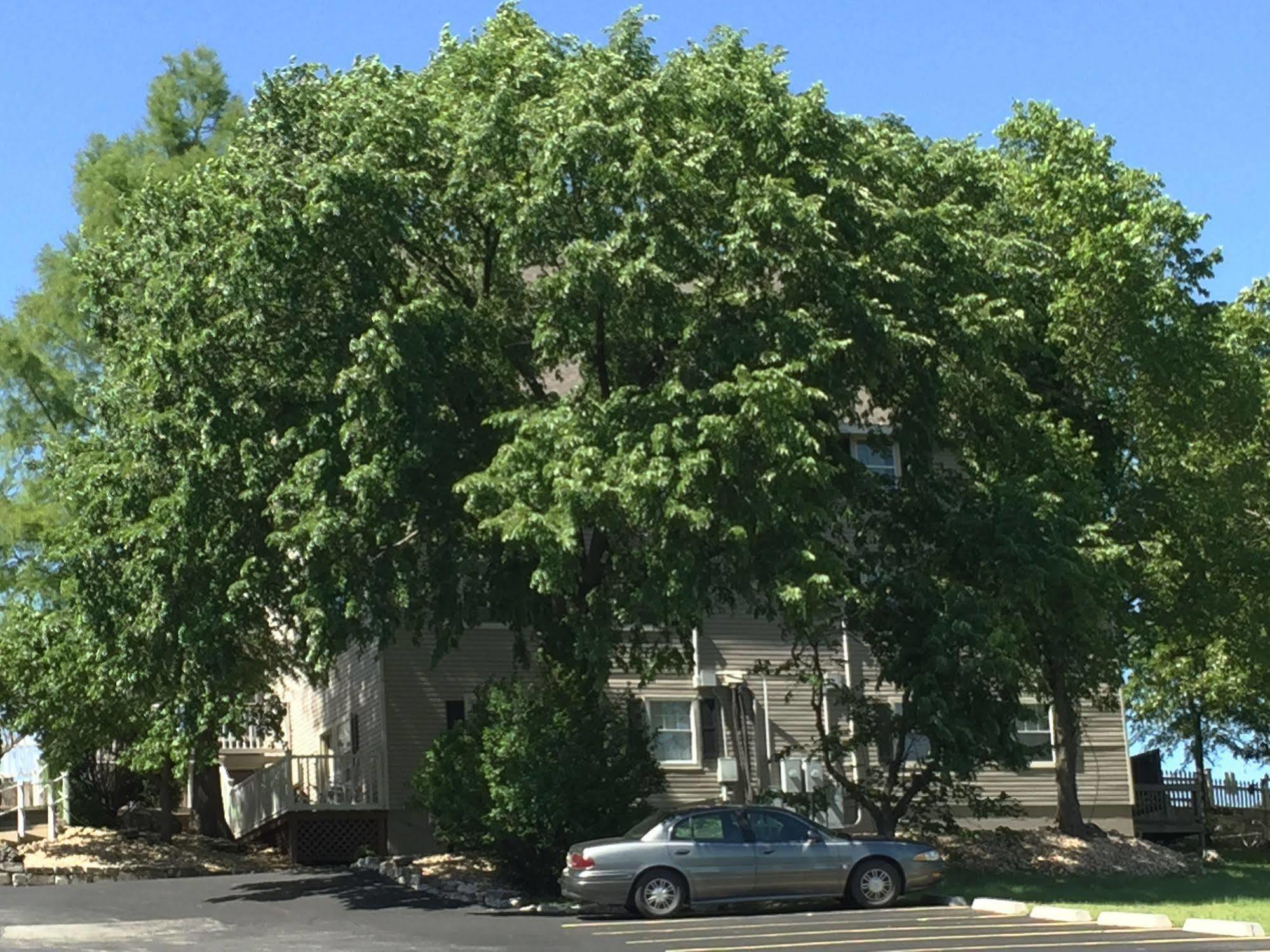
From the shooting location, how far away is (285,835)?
3381cm

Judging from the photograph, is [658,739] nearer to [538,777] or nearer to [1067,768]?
[1067,768]

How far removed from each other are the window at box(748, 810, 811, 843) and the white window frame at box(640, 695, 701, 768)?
478 inches

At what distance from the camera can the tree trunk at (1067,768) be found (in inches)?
1267

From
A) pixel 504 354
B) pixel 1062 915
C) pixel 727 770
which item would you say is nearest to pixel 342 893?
pixel 727 770

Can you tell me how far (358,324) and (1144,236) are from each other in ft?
47.5

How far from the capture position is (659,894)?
21719 mm

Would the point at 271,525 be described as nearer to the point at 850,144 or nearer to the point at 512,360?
the point at 512,360

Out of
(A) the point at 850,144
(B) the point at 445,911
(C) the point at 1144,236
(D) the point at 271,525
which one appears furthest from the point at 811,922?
(C) the point at 1144,236

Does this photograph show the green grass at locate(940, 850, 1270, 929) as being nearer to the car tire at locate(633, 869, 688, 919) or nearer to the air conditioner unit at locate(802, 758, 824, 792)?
the air conditioner unit at locate(802, 758, 824, 792)

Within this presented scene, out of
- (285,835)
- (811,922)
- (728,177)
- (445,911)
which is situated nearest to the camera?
(811,922)

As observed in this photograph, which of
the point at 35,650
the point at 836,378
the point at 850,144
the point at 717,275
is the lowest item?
the point at 35,650

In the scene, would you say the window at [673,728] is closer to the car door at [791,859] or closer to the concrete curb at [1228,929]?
the car door at [791,859]

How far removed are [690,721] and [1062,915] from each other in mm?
14346

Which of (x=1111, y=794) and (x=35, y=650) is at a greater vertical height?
(x=35, y=650)
